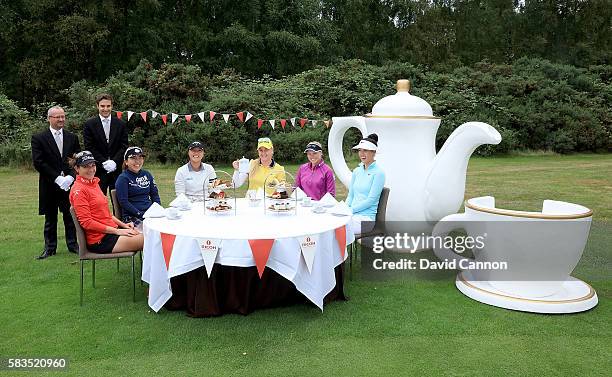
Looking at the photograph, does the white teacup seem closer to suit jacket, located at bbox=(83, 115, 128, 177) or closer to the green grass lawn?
the green grass lawn

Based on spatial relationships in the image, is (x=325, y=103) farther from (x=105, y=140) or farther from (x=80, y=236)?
(x=80, y=236)

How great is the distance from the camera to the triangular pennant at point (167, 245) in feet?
12.5

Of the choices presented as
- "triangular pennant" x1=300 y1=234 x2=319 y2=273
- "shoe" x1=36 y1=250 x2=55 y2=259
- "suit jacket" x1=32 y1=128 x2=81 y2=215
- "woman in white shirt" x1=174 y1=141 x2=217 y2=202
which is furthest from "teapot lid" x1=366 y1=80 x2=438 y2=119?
"shoe" x1=36 y1=250 x2=55 y2=259

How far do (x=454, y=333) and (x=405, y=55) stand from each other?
26057mm

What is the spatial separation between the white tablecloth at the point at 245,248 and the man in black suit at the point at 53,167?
2.03m

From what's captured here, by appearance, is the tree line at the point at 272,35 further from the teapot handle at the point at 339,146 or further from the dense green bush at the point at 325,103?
the teapot handle at the point at 339,146

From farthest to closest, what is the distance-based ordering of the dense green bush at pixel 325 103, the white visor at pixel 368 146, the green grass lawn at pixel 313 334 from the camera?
1. the dense green bush at pixel 325 103
2. the white visor at pixel 368 146
3. the green grass lawn at pixel 313 334

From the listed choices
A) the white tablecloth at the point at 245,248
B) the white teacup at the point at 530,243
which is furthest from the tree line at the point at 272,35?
the white teacup at the point at 530,243

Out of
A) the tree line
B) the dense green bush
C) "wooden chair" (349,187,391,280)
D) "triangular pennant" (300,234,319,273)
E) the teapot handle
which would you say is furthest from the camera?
the tree line

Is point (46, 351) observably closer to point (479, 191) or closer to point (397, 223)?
point (397, 223)

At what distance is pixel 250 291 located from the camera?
4078mm

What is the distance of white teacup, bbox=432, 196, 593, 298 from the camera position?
3979mm

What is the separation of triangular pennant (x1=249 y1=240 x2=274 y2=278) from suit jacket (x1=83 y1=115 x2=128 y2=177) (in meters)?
2.90

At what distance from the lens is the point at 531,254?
407 cm
